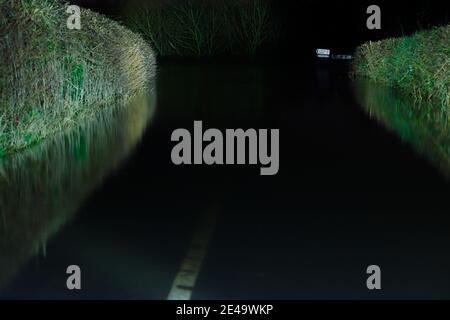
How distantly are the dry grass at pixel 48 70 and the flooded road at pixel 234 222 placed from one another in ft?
2.31

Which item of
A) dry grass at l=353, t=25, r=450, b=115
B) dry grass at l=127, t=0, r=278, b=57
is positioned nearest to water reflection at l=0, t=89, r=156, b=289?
dry grass at l=353, t=25, r=450, b=115

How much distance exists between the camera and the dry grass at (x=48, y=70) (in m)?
12.0

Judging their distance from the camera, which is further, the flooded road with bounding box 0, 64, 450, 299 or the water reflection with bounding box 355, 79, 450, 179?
the water reflection with bounding box 355, 79, 450, 179

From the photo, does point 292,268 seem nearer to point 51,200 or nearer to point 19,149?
point 51,200

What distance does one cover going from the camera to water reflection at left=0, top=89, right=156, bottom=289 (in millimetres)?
6988

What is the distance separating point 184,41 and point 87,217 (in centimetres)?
6089

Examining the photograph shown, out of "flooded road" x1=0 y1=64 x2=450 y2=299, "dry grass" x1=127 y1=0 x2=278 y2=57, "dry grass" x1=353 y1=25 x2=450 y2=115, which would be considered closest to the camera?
"flooded road" x1=0 y1=64 x2=450 y2=299

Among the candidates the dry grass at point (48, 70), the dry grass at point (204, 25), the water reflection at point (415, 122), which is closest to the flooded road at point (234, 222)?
the water reflection at point (415, 122)

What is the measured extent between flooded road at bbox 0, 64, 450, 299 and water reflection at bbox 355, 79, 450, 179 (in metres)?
0.18

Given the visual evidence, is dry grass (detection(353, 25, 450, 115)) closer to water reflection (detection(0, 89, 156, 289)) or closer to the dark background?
water reflection (detection(0, 89, 156, 289))

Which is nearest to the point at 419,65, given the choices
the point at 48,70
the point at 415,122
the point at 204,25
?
the point at 415,122

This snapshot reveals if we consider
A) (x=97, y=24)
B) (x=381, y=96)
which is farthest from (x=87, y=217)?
(x=381, y=96)

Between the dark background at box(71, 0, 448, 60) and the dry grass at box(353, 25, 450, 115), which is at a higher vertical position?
the dark background at box(71, 0, 448, 60)
